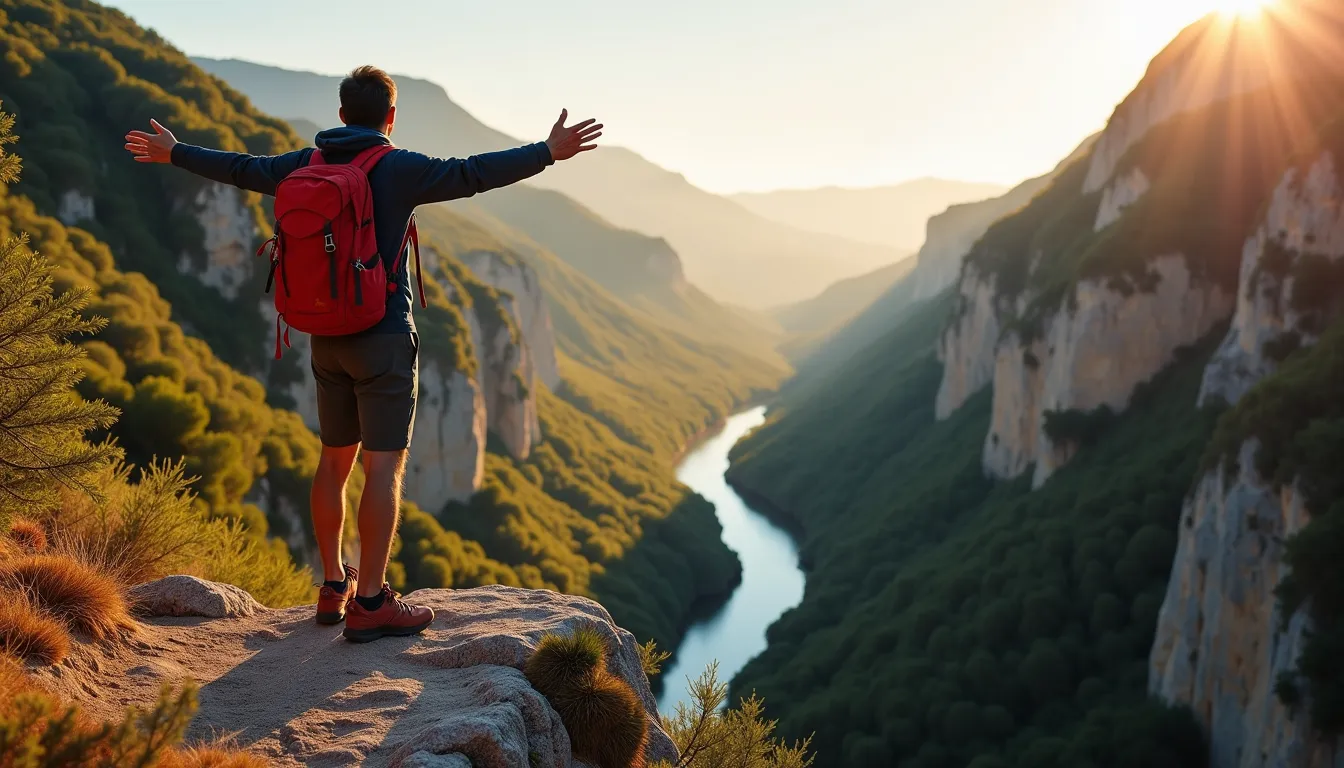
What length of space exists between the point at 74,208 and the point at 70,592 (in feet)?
137

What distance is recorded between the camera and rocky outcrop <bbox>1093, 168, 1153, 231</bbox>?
56.1 metres

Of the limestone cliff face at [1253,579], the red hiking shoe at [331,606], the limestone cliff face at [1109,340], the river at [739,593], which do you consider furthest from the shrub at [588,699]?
the limestone cliff face at [1109,340]

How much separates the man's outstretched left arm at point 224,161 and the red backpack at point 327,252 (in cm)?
67

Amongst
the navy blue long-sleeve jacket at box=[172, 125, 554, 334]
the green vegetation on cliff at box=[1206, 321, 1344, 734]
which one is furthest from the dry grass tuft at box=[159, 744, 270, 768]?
the green vegetation on cliff at box=[1206, 321, 1344, 734]

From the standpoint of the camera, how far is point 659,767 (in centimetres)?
707

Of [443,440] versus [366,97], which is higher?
[366,97]

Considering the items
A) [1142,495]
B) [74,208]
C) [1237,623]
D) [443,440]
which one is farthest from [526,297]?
[1237,623]

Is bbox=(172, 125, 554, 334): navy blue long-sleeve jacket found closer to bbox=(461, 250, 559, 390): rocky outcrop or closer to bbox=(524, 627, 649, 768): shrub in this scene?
bbox=(524, 627, 649, 768): shrub

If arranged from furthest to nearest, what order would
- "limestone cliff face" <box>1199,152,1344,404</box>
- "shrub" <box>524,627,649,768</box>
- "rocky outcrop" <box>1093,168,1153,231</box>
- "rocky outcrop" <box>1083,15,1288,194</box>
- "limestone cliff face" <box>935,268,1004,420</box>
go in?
"limestone cliff face" <box>935,268,1004,420</box> → "rocky outcrop" <box>1083,15,1288,194</box> → "rocky outcrop" <box>1093,168,1153,231</box> → "limestone cliff face" <box>1199,152,1344,404</box> → "shrub" <box>524,627,649,768</box>

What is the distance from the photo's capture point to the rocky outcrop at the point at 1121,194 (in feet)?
184

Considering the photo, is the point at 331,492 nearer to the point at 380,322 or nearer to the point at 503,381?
the point at 380,322

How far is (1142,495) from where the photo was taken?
41625 millimetres

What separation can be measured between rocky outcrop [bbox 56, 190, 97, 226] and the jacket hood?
40.9 m

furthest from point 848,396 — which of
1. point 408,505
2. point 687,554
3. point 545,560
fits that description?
point 408,505
